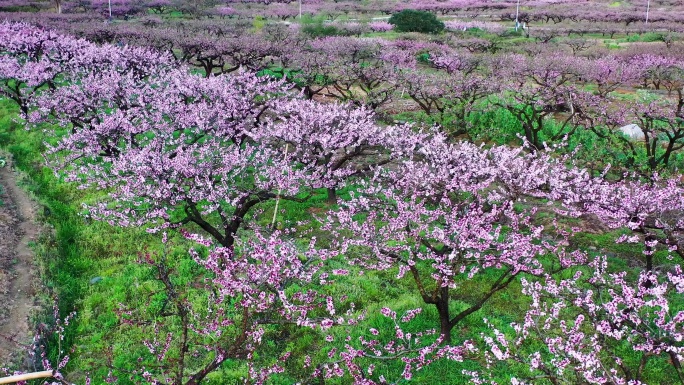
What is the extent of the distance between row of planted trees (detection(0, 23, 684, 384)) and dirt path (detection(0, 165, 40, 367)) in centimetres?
172

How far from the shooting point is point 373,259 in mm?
11000

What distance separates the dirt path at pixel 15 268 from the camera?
27.8 ft

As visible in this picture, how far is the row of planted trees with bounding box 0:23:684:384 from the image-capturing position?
677cm

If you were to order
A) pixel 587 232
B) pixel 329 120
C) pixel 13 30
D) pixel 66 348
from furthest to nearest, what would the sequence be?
1. pixel 13 30
2. pixel 329 120
3. pixel 587 232
4. pixel 66 348

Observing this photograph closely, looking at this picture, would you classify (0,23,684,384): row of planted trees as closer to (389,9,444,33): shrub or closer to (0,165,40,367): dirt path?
(0,165,40,367): dirt path

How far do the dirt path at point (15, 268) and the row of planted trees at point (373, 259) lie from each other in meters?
1.72

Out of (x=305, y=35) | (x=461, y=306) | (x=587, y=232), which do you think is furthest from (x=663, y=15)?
(x=461, y=306)

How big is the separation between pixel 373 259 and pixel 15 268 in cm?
780

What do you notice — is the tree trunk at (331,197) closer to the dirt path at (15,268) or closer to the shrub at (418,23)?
the dirt path at (15,268)

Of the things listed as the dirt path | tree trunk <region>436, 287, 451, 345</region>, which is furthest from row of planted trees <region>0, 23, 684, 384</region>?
the dirt path

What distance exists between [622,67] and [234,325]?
22.4m

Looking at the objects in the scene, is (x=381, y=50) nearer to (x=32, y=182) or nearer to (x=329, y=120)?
(x=329, y=120)

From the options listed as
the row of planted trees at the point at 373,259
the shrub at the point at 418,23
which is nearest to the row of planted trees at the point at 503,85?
the row of planted trees at the point at 373,259

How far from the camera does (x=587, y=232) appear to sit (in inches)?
479
